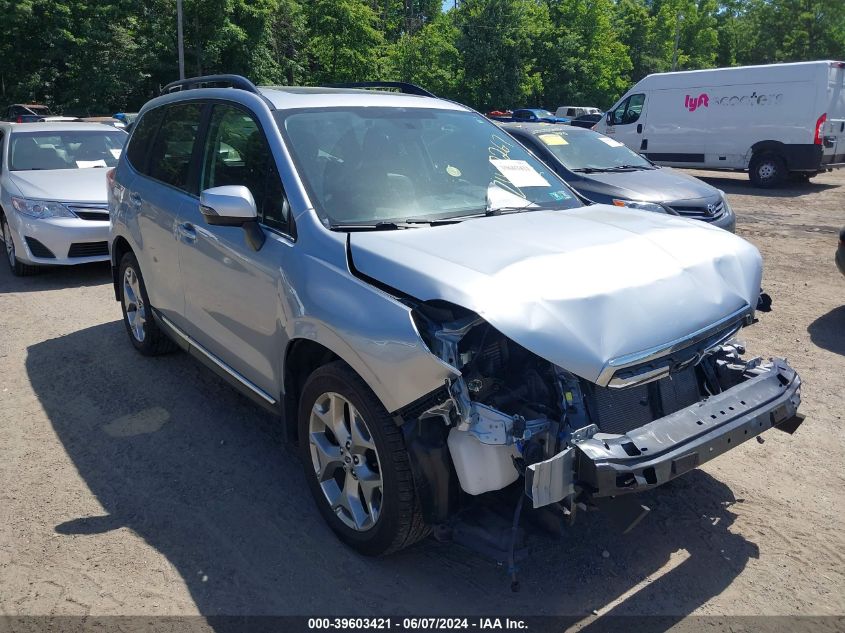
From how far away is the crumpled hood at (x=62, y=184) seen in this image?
Result: 8117mm

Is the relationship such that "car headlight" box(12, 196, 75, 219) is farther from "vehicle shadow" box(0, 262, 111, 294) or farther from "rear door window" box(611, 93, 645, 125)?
"rear door window" box(611, 93, 645, 125)

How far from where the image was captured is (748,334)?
20.5 ft

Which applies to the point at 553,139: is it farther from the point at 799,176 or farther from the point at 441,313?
the point at 799,176

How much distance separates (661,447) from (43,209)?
764cm

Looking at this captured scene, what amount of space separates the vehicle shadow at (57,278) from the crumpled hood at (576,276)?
6.21m

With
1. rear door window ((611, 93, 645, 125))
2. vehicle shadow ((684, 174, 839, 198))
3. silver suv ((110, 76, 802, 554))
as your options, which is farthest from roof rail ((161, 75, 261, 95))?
rear door window ((611, 93, 645, 125))

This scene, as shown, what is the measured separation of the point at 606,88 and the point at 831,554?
137ft

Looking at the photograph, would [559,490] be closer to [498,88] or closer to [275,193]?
[275,193]

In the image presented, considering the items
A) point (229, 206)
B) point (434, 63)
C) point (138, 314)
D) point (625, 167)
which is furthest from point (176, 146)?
point (434, 63)

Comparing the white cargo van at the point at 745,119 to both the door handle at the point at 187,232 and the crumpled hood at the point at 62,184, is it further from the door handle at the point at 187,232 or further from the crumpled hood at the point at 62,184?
the door handle at the point at 187,232

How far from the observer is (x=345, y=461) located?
10.4ft

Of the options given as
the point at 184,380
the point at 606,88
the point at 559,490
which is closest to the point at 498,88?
the point at 606,88

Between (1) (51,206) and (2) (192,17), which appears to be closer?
(1) (51,206)

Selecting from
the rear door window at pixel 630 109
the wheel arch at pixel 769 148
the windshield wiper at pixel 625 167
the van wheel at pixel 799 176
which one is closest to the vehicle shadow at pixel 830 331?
the windshield wiper at pixel 625 167
